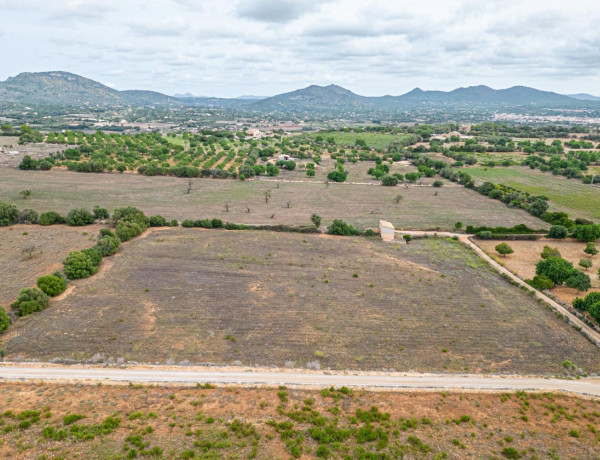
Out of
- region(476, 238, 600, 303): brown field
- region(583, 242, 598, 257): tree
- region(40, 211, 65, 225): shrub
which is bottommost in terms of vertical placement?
region(476, 238, 600, 303): brown field

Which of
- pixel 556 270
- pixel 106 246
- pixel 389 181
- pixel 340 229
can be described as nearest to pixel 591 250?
pixel 556 270

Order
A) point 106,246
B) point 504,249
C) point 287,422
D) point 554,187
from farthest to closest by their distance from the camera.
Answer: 1. point 554,187
2. point 504,249
3. point 106,246
4. point 287,422

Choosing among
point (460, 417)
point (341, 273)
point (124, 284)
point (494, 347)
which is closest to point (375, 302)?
point (341, 273)

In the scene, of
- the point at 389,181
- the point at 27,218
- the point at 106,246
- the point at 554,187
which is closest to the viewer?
the point at 106,246

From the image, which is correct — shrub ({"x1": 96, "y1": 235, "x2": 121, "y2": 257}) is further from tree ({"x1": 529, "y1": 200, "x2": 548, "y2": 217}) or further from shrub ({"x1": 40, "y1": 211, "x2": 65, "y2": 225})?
tree ({"x1": 529, "y1": 200, "x2": 548, "y2": 217})

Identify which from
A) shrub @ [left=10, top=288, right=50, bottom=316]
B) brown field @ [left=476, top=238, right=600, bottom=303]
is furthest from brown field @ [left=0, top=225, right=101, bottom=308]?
brown field @ [left=476, top=238, right=600, bottom=303]

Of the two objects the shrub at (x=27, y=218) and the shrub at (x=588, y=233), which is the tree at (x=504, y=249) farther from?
the shrub at (x=27, y=218)

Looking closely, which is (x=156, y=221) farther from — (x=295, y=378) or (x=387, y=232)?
(x=295, y=378)
